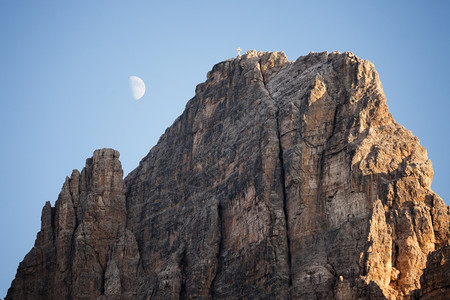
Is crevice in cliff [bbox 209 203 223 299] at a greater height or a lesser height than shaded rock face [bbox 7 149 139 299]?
lesser

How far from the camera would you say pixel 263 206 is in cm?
14188

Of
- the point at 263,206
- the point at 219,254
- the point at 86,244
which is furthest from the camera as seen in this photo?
the point at 86,244

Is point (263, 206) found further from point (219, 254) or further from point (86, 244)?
point (86, 244)

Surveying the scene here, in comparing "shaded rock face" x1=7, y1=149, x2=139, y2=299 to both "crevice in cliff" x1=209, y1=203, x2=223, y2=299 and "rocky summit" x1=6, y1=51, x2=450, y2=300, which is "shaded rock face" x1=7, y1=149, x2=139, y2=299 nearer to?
"rocky summit" x1=6, y1=51, x2=450, y2=300

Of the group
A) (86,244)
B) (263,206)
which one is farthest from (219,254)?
(86,244)

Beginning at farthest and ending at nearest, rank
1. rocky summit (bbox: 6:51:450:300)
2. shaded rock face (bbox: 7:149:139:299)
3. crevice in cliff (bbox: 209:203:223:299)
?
Result: shaded rock face (bbox: 7:149:139:299) < crevice in cliff (bbox: 209:203:223:299) < rocky summit (bbox: 6:51:450:300)

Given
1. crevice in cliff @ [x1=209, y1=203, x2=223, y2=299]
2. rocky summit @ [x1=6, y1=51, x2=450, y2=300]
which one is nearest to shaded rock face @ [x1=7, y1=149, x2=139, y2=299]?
rocky summit @ [x1=6, y1=51, x2=450, y2=300]

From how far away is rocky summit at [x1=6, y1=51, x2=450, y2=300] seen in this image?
131m

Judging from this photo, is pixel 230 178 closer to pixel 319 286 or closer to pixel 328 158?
pixel 328 158

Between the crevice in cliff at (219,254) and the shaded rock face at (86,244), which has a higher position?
the shaded rock face at (86,244)

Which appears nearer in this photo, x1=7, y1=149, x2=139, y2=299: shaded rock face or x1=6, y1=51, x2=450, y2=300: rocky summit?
x1=6, y1=51, x2=450, y2=300: rocky summit

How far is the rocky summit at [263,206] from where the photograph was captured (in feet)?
430

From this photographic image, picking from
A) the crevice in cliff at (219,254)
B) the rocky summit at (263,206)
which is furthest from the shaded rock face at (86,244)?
the crevice in cliff at (219,254)

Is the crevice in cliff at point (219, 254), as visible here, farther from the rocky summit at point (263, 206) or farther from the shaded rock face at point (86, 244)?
the shaded rock face at point (86, 244)
